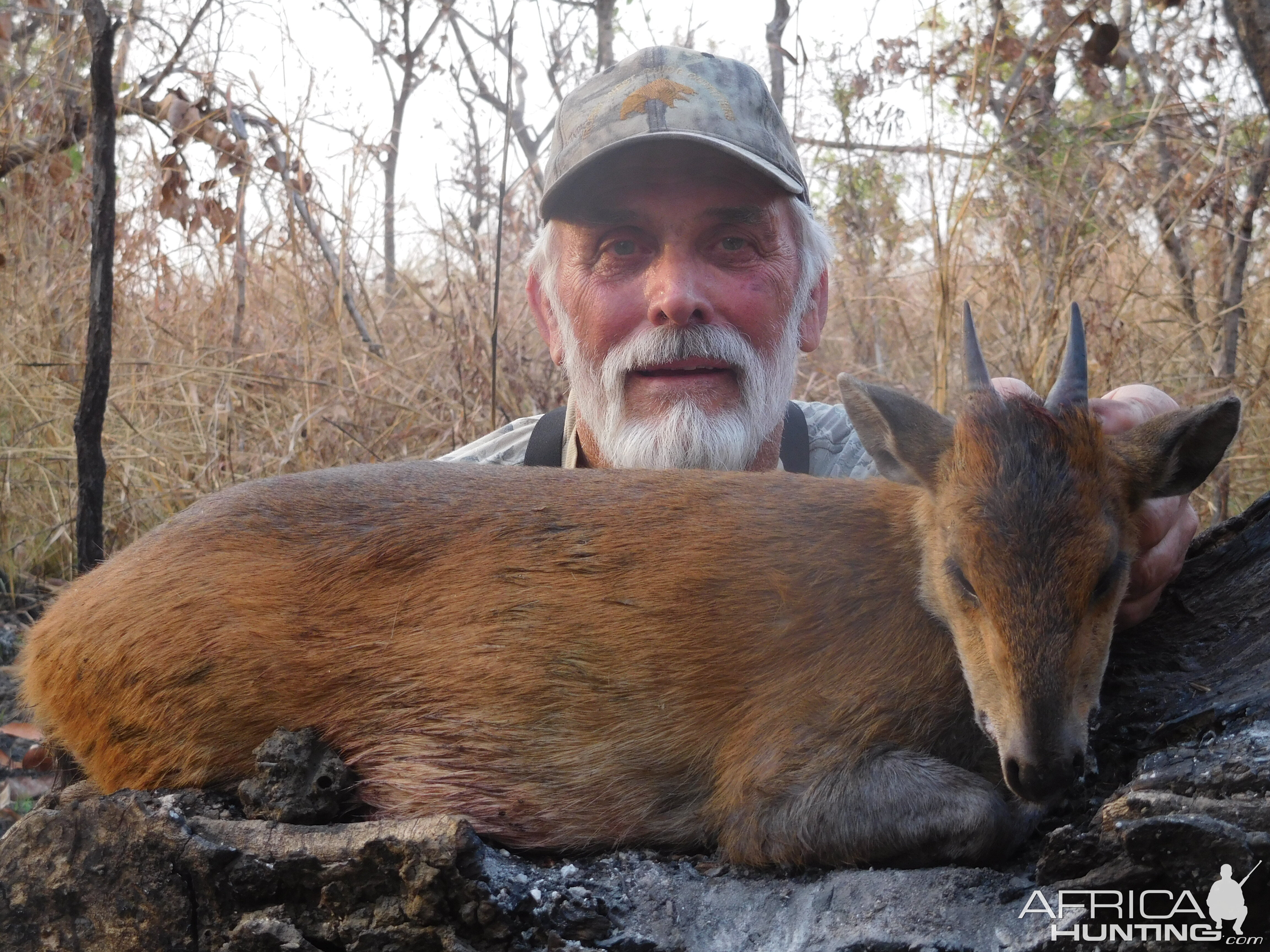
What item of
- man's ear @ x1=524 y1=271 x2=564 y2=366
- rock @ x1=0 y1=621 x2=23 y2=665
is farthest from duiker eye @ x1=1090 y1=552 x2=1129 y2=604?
rock @ x1=0 y1=621 x2=23 y2=665

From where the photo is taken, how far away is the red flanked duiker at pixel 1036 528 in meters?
2.28

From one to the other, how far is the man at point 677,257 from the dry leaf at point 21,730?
258 cm

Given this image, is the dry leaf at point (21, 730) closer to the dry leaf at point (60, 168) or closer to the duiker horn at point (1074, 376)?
the dry leaf at point (60, 168)

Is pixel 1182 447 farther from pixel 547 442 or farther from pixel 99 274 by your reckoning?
pixel 99 274

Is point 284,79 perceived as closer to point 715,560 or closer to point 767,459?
point 767,459

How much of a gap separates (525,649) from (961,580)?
1.07 metres

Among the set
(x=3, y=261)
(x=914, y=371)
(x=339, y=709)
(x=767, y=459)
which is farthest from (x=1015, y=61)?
(x=339, y=709)

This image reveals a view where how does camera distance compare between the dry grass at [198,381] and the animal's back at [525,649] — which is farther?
the dry grass at [198,381]

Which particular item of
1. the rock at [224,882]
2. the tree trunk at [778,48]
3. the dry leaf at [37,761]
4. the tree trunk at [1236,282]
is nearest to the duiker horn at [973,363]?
the rock at [224,882]

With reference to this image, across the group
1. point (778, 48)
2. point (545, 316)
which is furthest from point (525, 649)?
point (778, 48)

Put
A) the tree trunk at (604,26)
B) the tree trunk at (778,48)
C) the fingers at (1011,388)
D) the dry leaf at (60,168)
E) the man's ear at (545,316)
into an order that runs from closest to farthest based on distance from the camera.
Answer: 1. the fingers at (1011,388)
2. the man's ear at (545,316)
3. the dry leaf at (60,168)
4. the tree trunk at (778,48)
5. the tree trunk at (604,26)

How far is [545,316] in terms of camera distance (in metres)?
5.59

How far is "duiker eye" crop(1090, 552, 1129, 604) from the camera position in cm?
239

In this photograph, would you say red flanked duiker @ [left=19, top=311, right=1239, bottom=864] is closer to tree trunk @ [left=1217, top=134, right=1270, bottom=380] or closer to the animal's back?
the animal's back
